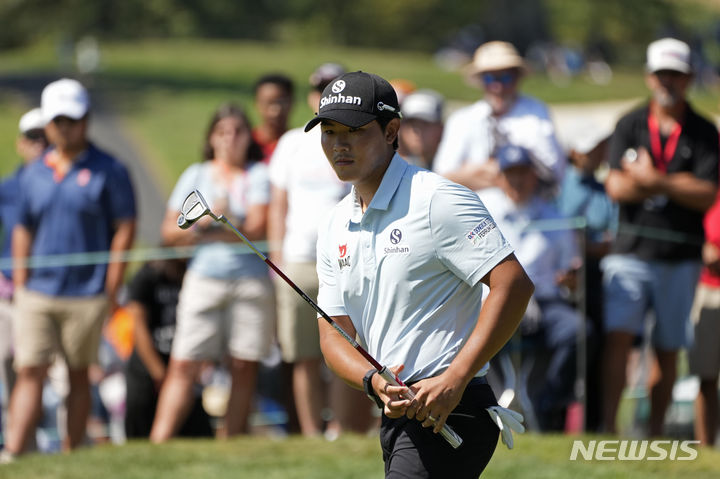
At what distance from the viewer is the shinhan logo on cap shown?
4523mm

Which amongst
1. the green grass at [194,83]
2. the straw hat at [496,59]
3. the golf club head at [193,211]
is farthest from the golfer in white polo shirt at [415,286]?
the green grass at [194,83]

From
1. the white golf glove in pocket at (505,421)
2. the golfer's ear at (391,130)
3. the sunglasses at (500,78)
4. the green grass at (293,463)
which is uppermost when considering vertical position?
the sunglasses at (500,78)

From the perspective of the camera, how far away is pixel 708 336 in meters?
8.25

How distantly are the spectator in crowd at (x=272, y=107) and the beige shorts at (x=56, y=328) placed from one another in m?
1.79

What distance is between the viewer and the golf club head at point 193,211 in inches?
189

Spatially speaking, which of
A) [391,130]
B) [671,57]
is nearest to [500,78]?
[671,57]

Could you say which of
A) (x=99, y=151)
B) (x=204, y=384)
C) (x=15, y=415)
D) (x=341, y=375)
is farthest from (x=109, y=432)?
(x=341, y=375)

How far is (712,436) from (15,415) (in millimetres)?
4587

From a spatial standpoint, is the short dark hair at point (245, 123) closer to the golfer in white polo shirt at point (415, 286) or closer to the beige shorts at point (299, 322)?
the beige shorts at point (299, 322)

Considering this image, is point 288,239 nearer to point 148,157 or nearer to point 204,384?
point 204,384

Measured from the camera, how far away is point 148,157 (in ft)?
85.8

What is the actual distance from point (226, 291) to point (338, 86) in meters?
3.88

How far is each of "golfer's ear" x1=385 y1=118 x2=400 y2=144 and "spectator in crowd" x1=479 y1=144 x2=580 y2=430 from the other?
3501mm

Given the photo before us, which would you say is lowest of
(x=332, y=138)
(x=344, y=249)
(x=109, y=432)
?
(x=109, y=432)
